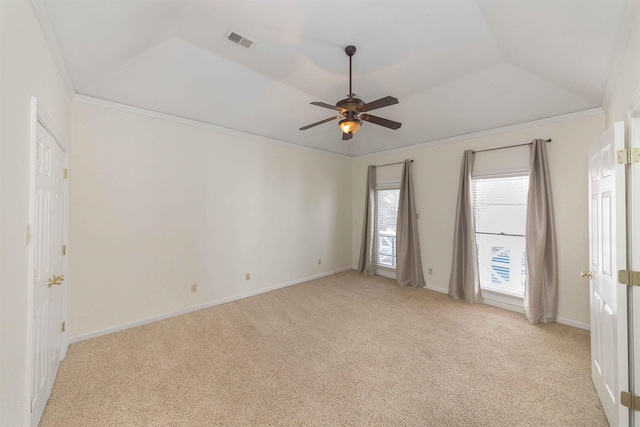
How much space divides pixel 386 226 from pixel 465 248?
174 centimetres

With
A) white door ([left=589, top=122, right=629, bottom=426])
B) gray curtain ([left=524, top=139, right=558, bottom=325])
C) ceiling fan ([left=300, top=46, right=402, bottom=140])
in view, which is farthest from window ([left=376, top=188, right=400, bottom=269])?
white door ([left=589, top=122, right=629, bottom=426])

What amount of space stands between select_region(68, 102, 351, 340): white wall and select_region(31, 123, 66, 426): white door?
0.43 meters

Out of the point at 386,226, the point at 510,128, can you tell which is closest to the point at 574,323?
the point at 510,128

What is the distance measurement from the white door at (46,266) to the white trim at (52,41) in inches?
24.7

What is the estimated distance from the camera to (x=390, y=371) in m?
2.37

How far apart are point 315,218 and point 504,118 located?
11.6 ft

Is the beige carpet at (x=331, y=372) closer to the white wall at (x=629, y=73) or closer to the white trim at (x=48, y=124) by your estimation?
the white trim at (x=48, y=124)

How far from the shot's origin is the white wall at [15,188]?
115cm

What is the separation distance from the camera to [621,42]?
1.88m

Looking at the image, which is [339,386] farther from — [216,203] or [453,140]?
[453,140]

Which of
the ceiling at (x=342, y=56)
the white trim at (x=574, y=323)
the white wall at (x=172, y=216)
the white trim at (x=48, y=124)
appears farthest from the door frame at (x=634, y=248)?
the white wall at (x=172, y=216)

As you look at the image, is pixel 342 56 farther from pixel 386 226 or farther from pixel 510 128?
pixel 386 226

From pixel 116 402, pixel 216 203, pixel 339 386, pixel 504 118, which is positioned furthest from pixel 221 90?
pixel 504 118

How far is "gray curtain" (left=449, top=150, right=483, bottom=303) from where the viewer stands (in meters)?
4.00
